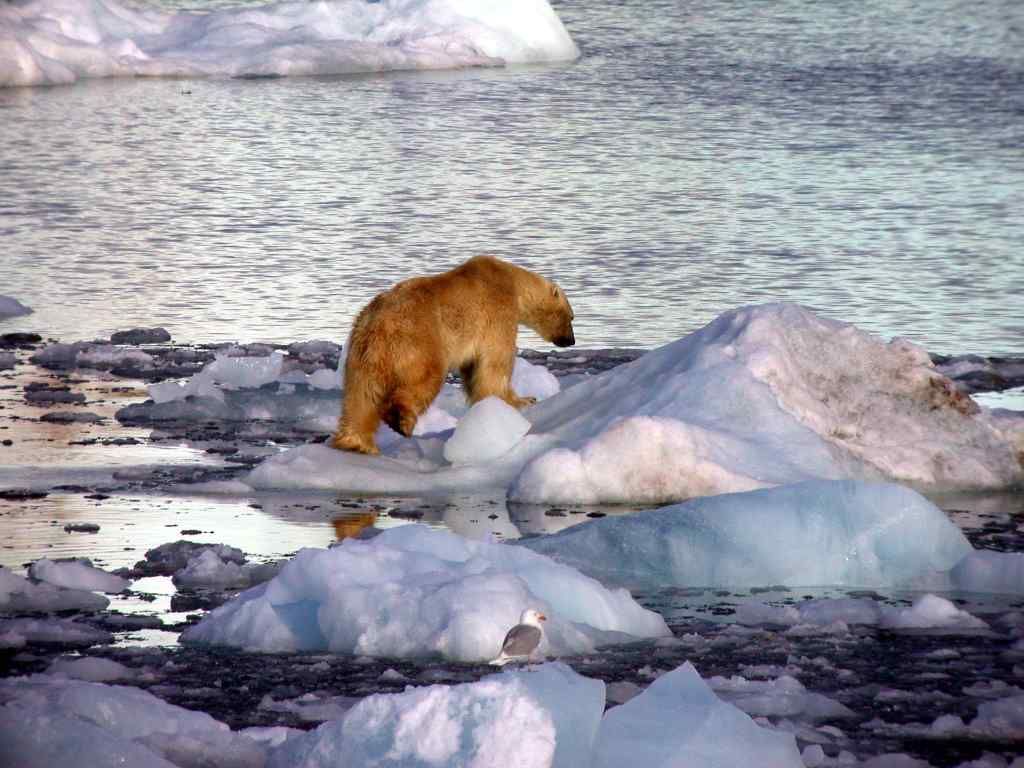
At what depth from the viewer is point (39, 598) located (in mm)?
6680

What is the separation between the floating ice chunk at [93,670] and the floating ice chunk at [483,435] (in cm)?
307

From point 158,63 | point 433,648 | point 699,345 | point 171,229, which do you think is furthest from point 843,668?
point 158,63

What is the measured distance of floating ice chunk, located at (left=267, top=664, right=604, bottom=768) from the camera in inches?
185

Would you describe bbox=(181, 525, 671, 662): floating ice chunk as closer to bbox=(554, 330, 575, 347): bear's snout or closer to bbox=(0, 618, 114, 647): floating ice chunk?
bbox=(0, 618, 114, 647): floating ice chunk

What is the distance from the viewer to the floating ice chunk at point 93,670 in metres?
5.86

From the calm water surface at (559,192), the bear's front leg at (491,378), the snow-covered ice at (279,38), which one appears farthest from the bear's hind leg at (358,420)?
the snow-covered ice at (279,38)

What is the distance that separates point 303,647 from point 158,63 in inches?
996

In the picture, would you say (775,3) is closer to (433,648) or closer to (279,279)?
(279,279)

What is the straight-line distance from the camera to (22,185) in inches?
813

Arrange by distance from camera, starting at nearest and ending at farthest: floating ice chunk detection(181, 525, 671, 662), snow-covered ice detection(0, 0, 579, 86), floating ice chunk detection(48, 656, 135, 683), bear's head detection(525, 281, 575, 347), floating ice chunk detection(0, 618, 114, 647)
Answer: floating ice chunk detection(48, 656, 135, 683) < floating ice chunk detection(181, 525, 671, 662) < floating ice chunk detection(0, 618, 114, 647) < bear's head detection(525, 281, 575, 347) < snow-covered ice detection(0, 0, 579, 86)

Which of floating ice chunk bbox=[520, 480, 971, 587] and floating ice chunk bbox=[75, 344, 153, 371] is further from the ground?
floating ice chunk bbox=[520, 480, 971, 587]

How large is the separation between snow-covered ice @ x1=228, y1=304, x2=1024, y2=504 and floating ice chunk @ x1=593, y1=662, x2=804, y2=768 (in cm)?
319

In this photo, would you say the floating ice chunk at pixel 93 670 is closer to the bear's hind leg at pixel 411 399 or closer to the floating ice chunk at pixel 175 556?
the floating ice chunk at pixel 175 556

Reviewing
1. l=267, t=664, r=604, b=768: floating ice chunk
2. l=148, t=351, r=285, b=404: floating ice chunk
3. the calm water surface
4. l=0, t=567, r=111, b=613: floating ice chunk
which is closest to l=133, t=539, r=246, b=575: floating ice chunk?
l=0, t=567, r=111, b=613: floating ice chunk
